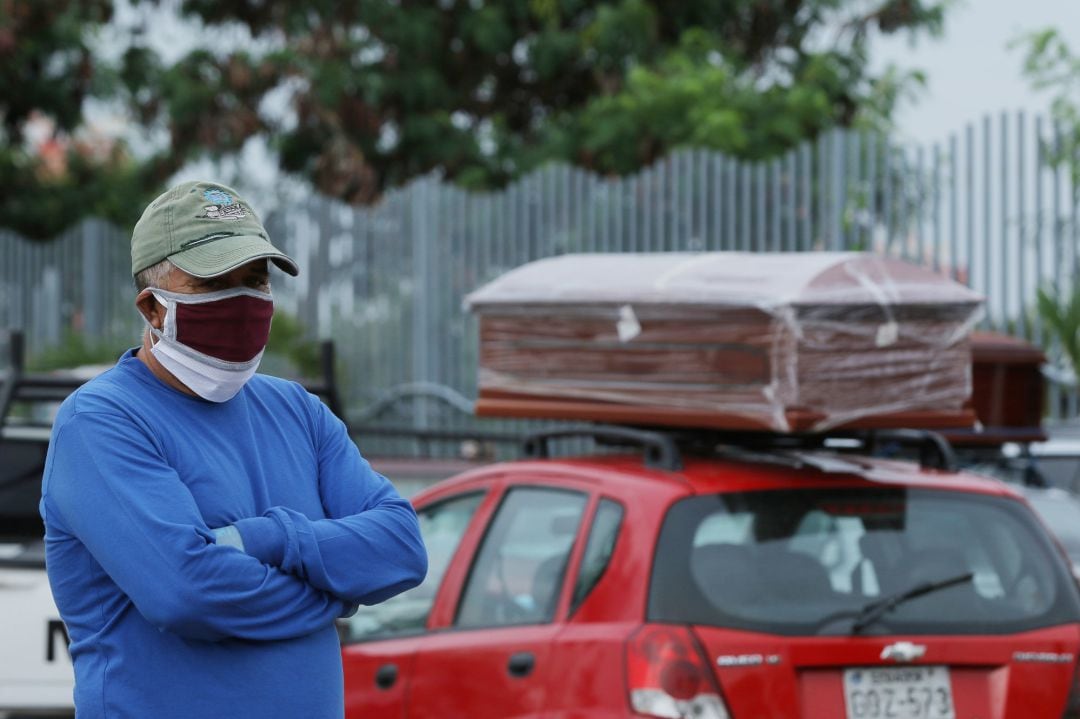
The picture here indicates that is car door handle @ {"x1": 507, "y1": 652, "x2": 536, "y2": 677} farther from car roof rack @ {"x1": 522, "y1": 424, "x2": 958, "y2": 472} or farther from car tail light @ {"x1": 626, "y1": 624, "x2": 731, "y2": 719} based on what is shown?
car roof rack @ {"x1": 522, "y1": 424, "x2": 958, "y2": 472}

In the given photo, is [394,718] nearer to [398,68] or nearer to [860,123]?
[860,123]

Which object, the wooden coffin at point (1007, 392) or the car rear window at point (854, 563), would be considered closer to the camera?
the car rear window at point (854, 563)

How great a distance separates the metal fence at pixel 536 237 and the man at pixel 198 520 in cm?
870

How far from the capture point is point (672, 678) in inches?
183

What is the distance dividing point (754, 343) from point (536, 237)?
8.88 metres

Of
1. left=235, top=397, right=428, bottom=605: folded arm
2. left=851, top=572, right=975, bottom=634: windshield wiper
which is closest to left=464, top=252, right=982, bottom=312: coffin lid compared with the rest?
left=851, top=572, right=975, bottom=634: windshield wiper

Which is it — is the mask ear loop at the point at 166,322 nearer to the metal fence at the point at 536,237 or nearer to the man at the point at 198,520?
the man at the point at 198,520

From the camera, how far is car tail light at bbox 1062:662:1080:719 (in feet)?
16.4

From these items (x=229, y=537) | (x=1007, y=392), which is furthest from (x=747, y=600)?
(x=1007, y=392)

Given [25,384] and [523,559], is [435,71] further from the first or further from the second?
[523,559]

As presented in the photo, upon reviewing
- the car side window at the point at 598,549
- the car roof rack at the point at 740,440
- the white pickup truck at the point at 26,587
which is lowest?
the white pickup truck at the point at 26,587

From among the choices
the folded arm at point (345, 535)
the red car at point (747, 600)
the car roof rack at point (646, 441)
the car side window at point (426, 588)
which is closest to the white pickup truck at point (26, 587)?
the car side window at point (426, 588)

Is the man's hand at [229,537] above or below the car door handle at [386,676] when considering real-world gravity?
above

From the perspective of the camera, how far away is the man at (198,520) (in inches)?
116
